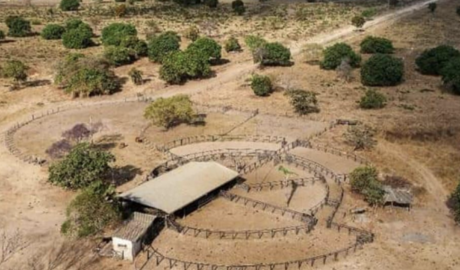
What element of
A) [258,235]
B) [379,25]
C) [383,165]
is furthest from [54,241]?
[379,25]

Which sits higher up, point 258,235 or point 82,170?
point 82,170

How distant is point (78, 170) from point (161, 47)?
4462cm

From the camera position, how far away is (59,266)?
40375mm

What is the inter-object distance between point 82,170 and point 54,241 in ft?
28.4

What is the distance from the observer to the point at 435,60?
85312 millimetres

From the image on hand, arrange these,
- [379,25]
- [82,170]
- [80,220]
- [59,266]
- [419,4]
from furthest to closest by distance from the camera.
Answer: [419,4]
[379,25]
[82,170]
[80,220]
[59,266]

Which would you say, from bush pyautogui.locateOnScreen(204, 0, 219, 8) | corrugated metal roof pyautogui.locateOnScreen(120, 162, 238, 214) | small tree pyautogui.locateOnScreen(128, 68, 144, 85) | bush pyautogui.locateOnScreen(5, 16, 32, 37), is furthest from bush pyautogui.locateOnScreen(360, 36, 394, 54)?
bush pyautogui.locateOnScreen(5, 16, 32, 37)

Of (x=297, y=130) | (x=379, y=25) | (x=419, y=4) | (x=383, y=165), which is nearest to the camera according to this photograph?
(x=383, y=165)

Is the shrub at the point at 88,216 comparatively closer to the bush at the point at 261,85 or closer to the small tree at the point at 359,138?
the small tree at the point at 359,138

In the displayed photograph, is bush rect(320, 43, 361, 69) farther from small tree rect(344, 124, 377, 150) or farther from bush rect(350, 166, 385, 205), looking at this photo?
bush rect(350, 166, 385, 205)

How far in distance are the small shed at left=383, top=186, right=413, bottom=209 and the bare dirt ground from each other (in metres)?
0.80

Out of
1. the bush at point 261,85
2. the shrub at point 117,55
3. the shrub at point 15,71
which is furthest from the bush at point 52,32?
the bush at point 261,85

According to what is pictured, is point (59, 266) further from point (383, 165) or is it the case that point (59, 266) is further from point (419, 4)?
point (419, 4)

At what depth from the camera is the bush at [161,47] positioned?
91625 mm
